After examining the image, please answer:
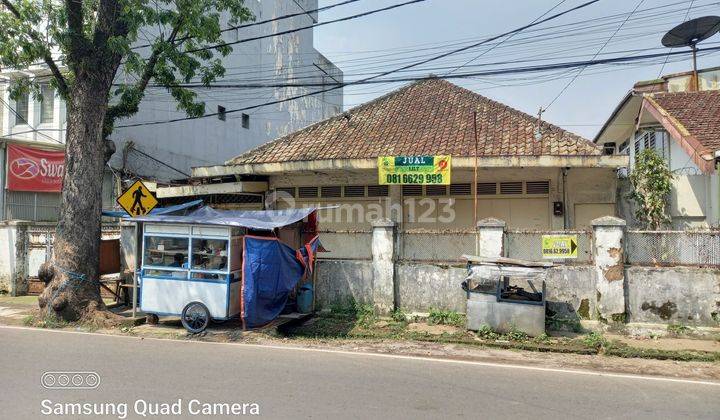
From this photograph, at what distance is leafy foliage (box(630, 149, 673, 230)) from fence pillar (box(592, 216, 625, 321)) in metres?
3.47

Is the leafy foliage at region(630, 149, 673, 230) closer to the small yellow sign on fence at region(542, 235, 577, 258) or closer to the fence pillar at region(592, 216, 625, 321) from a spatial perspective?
the fence pillar at region(592, 216, 625, 321)

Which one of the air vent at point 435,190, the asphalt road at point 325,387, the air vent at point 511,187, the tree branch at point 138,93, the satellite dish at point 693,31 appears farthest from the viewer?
the air vent at point 435,190

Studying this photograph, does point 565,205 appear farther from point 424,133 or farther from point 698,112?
point 424,133

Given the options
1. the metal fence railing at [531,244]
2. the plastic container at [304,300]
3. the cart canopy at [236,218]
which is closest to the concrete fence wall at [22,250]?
the cart canopy at [236,218]

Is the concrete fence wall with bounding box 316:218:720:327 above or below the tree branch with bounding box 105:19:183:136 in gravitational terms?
below

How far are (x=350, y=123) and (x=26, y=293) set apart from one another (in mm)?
10705

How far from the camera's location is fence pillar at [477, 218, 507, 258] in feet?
34.0

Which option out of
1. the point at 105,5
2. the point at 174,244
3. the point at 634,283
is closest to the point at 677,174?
the point at 634,283

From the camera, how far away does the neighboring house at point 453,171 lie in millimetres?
12836

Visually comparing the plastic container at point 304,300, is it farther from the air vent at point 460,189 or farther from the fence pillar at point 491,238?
the air vent at point 460,189

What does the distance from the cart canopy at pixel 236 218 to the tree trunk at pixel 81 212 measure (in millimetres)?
1492

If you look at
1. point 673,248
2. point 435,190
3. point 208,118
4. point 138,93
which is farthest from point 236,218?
point 208,118

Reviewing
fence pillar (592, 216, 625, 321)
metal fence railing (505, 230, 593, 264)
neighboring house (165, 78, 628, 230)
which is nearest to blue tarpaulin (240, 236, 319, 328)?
neighboring house (165, 78, 628, 230)

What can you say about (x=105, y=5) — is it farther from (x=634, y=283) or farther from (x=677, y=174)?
(x=677, y=174)
